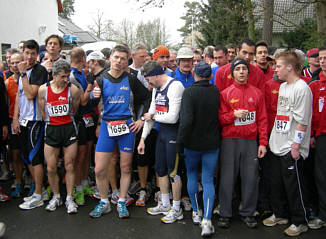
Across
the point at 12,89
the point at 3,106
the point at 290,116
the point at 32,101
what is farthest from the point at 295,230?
the point at 12,89

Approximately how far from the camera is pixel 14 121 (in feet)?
15.2

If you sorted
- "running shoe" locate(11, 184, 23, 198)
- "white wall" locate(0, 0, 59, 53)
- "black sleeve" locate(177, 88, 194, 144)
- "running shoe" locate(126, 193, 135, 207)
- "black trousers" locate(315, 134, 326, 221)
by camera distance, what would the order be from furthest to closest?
"white wall" locate(0, 0, 59, 53) → "running shoe" locate(11, 184, 23, 198) → "running shoe" locate(126, 193, 135, 207) → "black trousers" locate(315, 134, 326, 221) → "black sleeve" locate(177, 88, 194, 144)

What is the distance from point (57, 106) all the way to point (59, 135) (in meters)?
0.41

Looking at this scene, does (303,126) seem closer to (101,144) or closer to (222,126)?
(222,126)

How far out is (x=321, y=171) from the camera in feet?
12.5

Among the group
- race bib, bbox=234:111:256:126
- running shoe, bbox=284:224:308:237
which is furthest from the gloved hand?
running shoe, bbox=284:224:308:237

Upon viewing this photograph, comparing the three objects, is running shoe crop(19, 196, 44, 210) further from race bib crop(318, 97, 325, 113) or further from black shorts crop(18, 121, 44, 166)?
race bib crop(318, 97, 325, 113)

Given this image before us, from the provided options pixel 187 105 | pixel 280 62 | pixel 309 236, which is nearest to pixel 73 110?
pixel 187 105

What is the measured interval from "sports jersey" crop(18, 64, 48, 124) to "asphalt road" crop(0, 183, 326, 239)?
4.49ft

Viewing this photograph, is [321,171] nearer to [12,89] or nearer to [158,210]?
[158,210]

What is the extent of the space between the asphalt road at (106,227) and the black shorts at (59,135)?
995 millimetres

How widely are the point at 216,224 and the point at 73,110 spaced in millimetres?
2546

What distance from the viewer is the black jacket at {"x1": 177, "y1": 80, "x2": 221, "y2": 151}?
356 centimetres

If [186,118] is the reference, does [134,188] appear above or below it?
below
